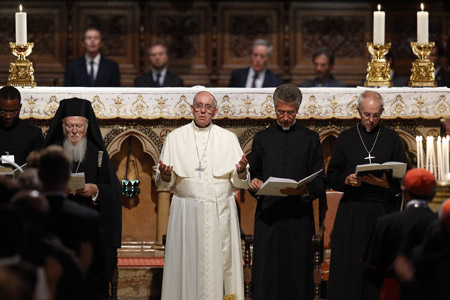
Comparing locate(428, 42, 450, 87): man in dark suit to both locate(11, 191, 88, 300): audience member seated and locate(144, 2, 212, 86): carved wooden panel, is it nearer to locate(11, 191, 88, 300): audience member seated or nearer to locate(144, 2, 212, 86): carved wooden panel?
locate(144, 2, 212, 86): carved wooden panel

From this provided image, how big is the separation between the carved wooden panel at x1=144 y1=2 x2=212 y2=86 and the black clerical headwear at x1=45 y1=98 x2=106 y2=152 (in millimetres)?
4621

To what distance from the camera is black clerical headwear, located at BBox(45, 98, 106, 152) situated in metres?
8.61

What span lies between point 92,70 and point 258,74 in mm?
1904

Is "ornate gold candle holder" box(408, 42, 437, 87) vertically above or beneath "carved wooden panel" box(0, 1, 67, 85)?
beneath

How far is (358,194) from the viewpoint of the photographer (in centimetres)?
862

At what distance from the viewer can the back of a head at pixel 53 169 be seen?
18.9 feet

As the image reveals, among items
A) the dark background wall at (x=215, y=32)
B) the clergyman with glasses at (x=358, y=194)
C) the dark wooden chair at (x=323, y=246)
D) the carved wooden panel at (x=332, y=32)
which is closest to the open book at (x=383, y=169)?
the clergyman with glasses at (x=358, y=194)

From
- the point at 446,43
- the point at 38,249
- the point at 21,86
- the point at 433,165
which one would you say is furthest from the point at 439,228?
the point at 446,43

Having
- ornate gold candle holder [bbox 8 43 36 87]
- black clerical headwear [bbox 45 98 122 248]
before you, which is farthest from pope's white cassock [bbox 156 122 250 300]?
ornate gold candle holder [bbox 8 43 36 87]

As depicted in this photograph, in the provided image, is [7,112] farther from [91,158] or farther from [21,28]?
[21,28]

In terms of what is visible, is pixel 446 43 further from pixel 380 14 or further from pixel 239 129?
pixel 239 129

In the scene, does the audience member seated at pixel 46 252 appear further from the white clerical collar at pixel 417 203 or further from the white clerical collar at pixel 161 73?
the white clerical collar at pixel 161 73

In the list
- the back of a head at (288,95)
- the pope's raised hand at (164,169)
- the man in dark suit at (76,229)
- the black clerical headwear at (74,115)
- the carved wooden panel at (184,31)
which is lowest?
the man in dark suit at (76,229)

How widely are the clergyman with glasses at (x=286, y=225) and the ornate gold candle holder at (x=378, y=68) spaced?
58.2 inches
